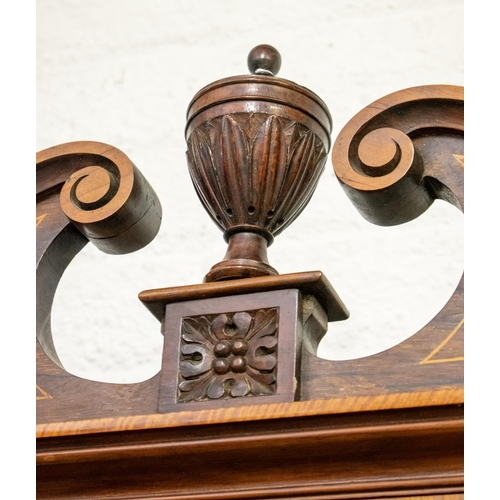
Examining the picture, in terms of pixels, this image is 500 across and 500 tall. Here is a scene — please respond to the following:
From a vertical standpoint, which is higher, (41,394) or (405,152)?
(405,152)

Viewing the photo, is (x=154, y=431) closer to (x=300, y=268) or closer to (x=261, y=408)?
(x=261, y=408)

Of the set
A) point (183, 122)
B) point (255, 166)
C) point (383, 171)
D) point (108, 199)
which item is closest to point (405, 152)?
point (383, 171)

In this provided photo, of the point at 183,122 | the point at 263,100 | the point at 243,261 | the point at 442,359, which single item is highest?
the point at 183,122

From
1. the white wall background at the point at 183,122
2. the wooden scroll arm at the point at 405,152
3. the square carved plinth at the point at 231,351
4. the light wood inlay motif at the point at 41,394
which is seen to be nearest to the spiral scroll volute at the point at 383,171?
the wooden scroll arm at the point at 405,152

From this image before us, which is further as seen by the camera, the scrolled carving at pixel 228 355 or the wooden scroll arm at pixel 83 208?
the wooden scroll arm at pixel 83 208

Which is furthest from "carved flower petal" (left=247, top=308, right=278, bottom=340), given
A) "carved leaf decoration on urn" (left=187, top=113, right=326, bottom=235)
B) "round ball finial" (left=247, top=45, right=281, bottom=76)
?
"round ball finial" (left=247, top=45, right=281, bottom=76)

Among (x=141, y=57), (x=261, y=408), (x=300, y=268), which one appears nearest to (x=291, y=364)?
(x=261, y=408)

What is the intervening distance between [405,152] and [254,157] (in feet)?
0.41

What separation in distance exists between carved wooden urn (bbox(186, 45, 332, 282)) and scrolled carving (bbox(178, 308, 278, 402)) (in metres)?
0.05

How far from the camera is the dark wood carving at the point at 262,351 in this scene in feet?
2.42

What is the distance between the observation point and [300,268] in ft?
5.17

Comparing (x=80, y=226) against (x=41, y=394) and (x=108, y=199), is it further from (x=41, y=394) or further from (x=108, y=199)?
(x=41, y=394)

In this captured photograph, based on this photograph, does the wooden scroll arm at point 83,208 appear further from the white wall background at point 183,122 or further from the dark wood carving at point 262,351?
the white wall background at point 183,122

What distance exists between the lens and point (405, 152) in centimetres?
82
